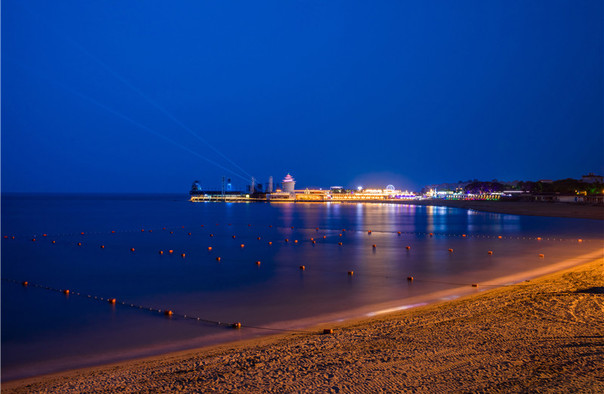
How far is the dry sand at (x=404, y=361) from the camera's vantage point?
588 centimetres

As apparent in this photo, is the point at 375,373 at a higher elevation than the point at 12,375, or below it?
higher

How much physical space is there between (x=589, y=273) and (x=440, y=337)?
31.3 feet

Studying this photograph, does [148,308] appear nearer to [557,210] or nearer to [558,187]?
[557,210]

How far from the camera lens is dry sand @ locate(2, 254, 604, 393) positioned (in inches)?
231

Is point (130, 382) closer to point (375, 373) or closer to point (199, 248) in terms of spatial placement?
point (375, 373)

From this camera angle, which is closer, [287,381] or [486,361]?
[287,381]

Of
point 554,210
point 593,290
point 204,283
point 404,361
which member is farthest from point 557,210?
point 404,361

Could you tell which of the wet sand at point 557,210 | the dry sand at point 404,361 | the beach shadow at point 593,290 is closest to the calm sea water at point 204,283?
the dry sand at point 404,361

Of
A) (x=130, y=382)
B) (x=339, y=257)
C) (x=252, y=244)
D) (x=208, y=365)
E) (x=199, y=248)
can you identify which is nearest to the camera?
(x=130, y=382)

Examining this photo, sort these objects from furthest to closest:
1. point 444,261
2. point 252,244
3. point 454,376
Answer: point 252,244 < point 444,261 < point 454,376

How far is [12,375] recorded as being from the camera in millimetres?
7887

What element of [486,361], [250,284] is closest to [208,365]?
[486,361]

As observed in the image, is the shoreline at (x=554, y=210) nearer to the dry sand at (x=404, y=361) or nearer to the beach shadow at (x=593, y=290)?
the beach shadow at (x=593, y=290)

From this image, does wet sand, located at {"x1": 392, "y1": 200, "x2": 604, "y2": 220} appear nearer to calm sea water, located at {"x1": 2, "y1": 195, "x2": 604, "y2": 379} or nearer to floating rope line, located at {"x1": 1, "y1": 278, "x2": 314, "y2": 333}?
calm sea water, located at {"x1": 2, "y1": 195, "x2": 604, "y2": 379}
